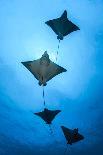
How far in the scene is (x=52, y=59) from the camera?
1107 centimetres

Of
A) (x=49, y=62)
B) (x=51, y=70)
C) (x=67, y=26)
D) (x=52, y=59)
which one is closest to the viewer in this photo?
(x=67, y=26)

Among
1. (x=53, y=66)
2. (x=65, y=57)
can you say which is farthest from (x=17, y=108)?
(x=53, y=66)

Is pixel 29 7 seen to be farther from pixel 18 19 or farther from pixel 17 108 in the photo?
pixel 17 108

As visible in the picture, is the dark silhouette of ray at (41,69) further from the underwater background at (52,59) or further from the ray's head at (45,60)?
the underwater background at (52,59)

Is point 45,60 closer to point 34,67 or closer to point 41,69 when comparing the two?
point 41,69

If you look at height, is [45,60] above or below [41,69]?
above

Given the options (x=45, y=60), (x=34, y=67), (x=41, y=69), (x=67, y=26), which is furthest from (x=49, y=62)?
(x=67, y=26)

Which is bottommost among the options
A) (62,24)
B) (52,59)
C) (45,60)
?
(45,60)

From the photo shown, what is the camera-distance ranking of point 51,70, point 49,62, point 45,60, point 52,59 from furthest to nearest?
1. point 52,59
2. point 51,70
3. point 49,62
4. point 45,60

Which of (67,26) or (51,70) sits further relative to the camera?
(51,70)

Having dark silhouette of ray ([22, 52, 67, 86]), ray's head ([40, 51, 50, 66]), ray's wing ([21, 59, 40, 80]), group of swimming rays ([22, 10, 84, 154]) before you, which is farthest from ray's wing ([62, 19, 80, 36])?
ray's wing ([21, 59, 40, 80])

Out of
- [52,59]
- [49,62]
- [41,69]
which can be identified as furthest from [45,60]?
[52,59]

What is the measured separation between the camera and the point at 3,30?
1091 cm

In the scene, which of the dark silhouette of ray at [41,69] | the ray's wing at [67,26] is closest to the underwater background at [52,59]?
the ray's wing at [67,26]
